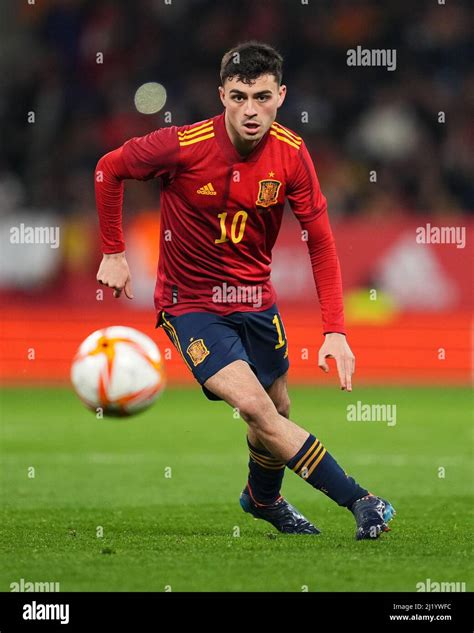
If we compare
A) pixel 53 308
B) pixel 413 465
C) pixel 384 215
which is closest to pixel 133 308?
pixel 53 308

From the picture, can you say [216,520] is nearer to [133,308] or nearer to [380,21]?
[133,308]

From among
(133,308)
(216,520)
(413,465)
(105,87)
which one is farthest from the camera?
(105,87)

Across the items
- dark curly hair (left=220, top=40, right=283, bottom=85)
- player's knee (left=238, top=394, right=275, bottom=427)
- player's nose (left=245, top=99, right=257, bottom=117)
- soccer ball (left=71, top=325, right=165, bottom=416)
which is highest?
dark curly hair (left=220, top=40, right=283, bottom=85)

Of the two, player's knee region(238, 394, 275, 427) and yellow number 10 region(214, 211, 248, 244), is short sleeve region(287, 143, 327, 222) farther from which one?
player's knee region(238, 394, 275, 427)

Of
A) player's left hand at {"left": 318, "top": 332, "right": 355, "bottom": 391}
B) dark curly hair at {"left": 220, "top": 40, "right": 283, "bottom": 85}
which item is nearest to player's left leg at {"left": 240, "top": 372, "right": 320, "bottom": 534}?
player's left hand at {"left": 318, "top": 332, "right": 355, "bottom": 391}

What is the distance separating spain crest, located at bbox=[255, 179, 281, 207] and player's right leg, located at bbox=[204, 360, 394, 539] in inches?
34.0

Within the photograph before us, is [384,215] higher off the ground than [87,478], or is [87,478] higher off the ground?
[384,215]

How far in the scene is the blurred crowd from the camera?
20938 millimetres

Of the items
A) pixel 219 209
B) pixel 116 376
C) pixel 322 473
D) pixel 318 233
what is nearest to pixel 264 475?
pixel 322 473

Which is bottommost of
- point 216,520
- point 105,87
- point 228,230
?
point 216,520

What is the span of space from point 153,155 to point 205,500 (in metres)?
3.09

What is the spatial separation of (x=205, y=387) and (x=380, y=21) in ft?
55.7

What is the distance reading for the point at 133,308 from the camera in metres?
19.5

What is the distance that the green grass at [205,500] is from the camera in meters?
5.95
